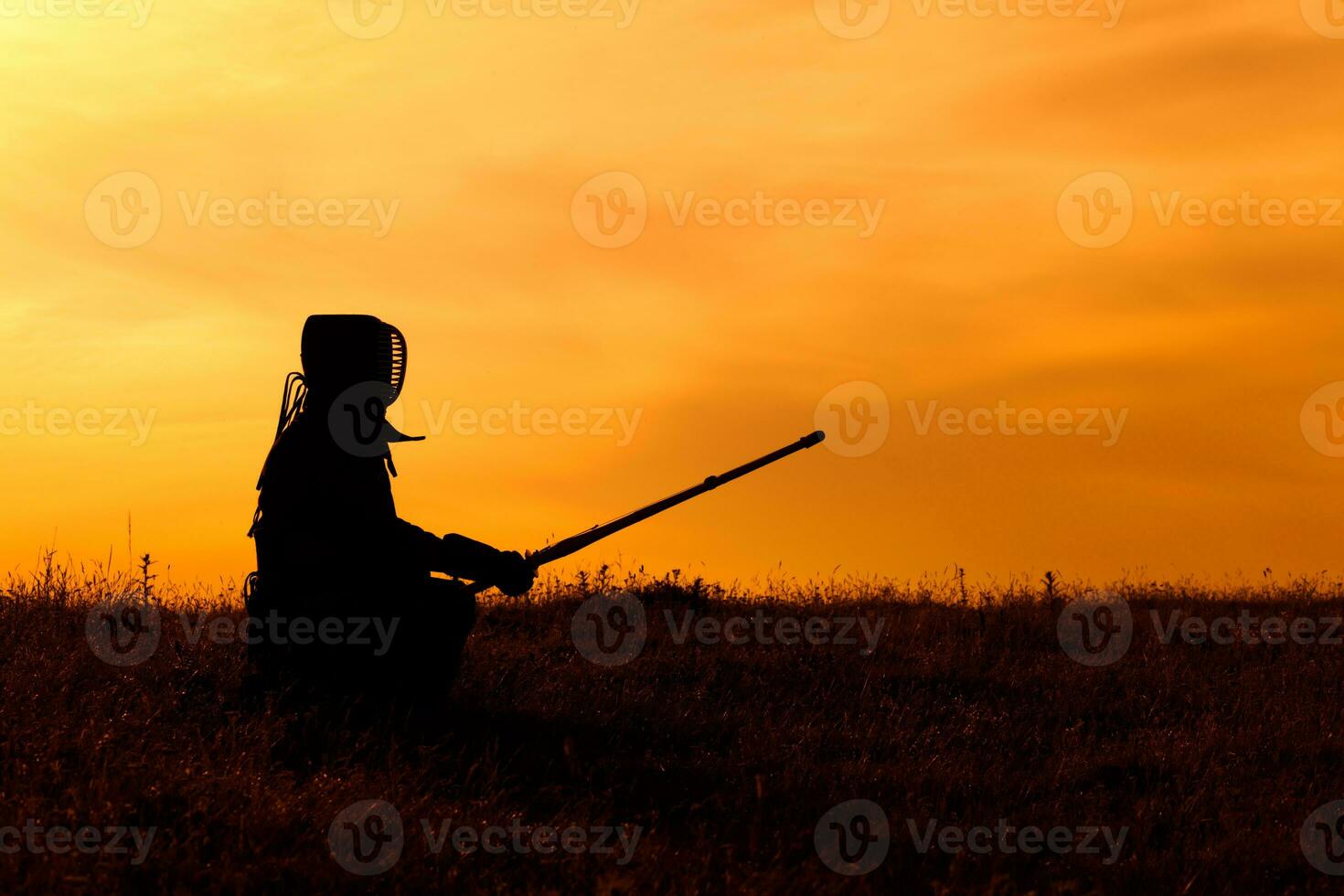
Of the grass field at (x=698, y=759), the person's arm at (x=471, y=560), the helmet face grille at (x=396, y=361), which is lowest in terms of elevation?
the grass field at (x=698, y=759)

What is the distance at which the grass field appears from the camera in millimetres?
6418

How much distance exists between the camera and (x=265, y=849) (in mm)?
6250

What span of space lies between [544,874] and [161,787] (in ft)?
6.61

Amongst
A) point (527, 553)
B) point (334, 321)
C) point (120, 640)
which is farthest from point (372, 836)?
point (120, 640)

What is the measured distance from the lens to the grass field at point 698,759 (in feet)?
21.1

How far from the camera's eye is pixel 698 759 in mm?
8891

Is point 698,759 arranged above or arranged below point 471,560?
below

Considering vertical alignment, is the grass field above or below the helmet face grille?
below

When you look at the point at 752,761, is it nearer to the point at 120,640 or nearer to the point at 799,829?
the point at 799,829

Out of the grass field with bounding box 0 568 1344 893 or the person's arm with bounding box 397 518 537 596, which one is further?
the person's arm with bounding box 397 518 537 596

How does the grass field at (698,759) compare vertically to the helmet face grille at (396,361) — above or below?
below

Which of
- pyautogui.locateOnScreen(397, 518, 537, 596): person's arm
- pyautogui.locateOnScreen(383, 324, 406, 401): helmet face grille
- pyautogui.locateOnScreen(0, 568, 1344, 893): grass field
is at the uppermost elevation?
pyautogui.locateOnScreen(383, 324, 406, 401): helmet face grille

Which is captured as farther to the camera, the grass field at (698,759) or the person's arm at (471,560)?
the person's arm at (471,560)

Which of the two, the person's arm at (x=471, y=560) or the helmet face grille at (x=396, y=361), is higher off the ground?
the helmet face grille at (x=396, y=361)
